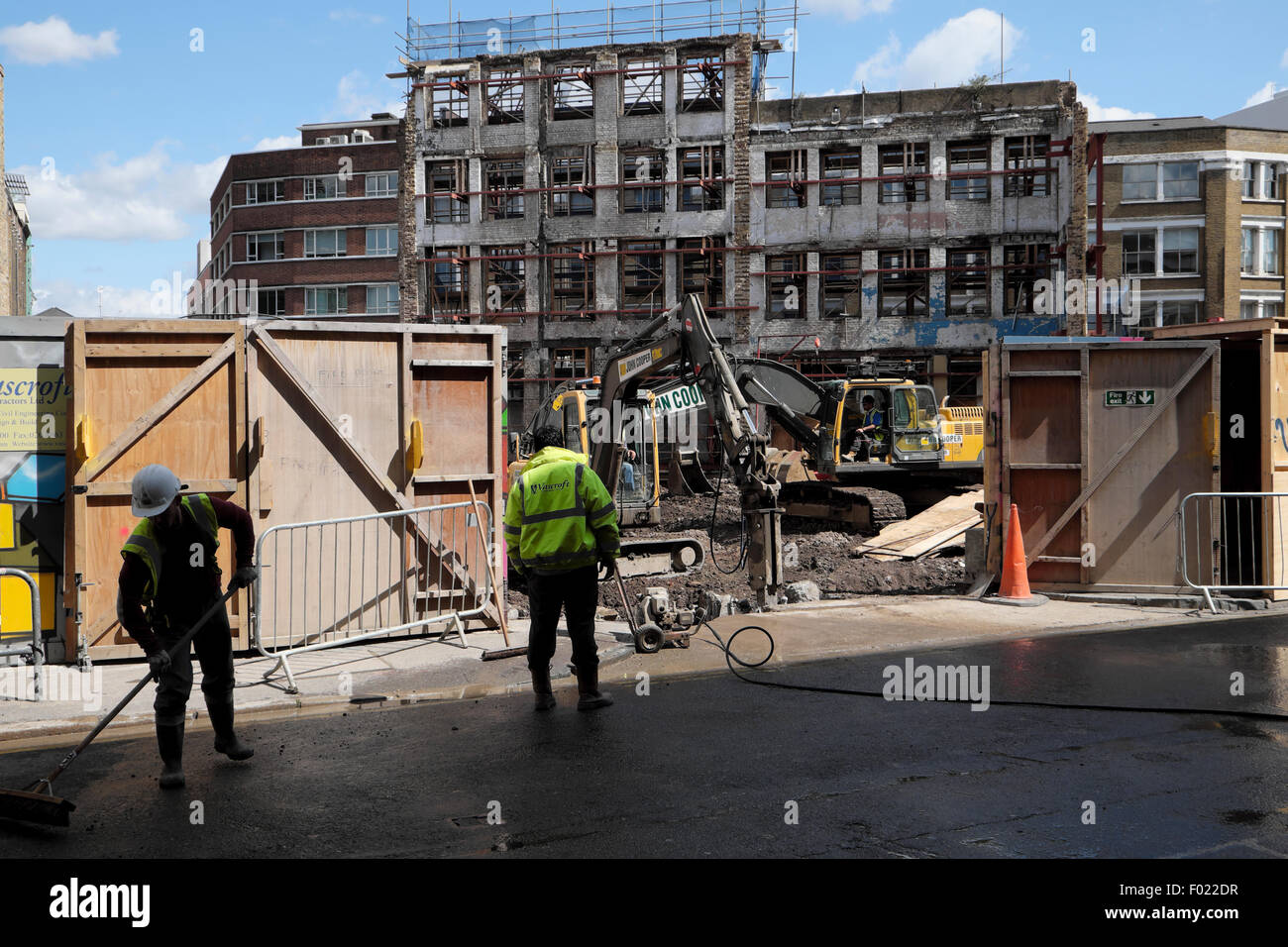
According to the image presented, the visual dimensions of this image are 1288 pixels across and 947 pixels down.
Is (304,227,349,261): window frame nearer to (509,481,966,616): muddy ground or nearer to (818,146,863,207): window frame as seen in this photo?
(818,146,863,207): window frame

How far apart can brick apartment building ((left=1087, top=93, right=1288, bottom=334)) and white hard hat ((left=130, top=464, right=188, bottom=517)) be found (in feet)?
143

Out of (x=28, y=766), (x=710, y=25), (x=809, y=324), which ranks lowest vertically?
(x=28, y=766)

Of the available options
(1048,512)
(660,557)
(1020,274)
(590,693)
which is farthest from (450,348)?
(1020,274)

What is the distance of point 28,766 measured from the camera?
678 centimetres

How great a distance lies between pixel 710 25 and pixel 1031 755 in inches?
1590

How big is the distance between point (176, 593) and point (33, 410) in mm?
4524

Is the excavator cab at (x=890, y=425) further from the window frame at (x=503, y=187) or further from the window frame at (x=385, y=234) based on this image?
the window frame at (x=385, y=234)

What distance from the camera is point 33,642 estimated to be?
9.35m

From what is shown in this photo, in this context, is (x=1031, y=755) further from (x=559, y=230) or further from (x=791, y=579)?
(x=559, y=230)

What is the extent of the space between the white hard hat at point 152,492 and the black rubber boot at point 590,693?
3190mm

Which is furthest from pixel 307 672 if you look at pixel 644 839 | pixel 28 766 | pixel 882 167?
pixel 882 167

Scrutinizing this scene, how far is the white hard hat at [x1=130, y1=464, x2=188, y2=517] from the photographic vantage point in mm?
6242

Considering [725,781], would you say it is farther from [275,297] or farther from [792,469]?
[275,297]

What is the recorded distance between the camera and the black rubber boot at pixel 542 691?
8000 mm
